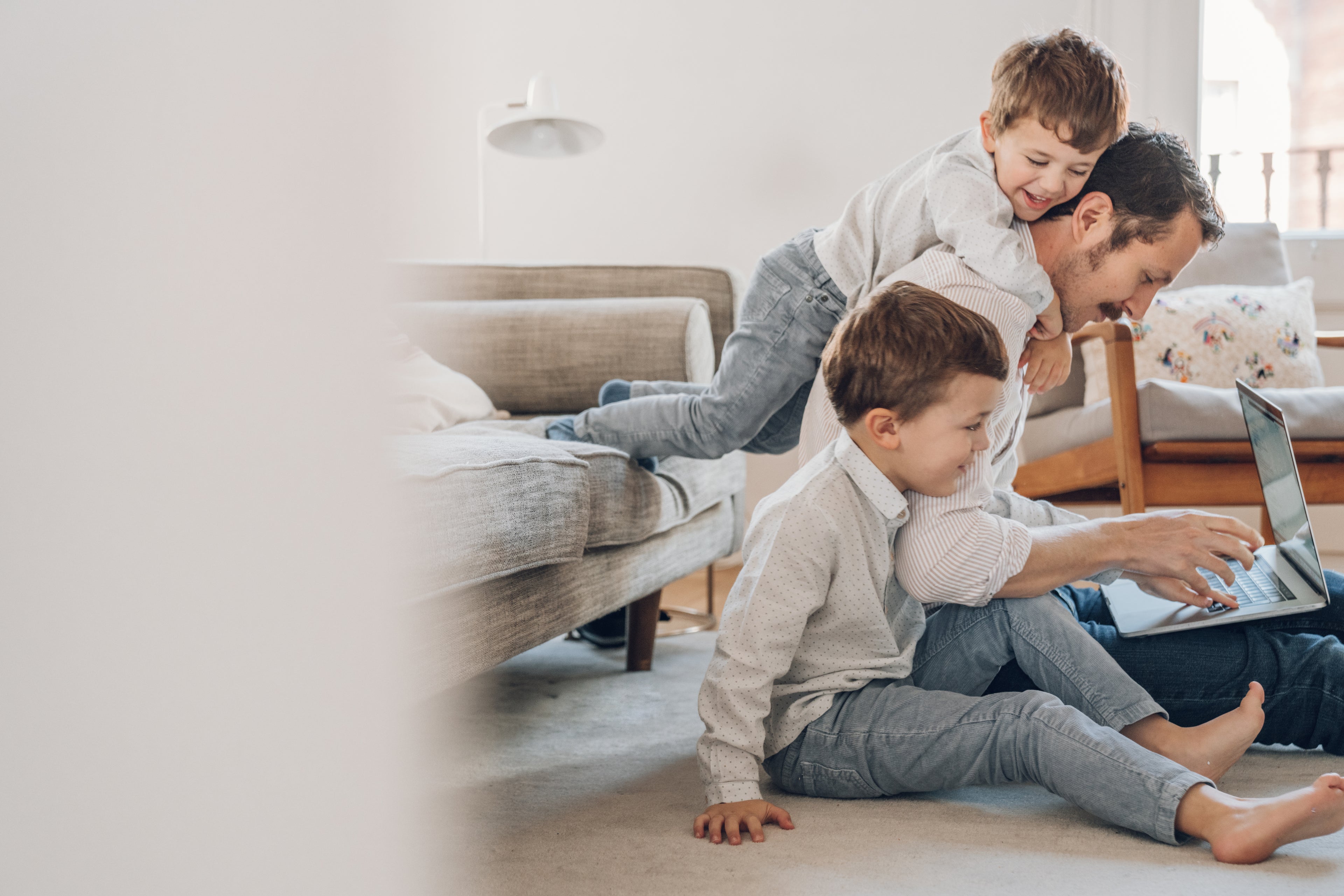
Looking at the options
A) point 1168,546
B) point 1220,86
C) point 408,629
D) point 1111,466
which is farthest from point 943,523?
point 1220,86

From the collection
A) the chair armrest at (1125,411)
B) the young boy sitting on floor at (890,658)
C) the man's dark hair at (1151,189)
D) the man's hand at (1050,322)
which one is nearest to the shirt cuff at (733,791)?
the young boy sitting on floor at (890,658)

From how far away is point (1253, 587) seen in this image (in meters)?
1.20

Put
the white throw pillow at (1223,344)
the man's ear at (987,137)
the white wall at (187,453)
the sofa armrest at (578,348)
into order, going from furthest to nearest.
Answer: the white throw pillow at (1223,344) < the sofa armrest at (578,348) < the man's ear at (987,137) < the white wall at (187,453)

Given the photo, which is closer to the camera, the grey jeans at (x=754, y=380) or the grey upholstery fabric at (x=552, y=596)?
the grey upholstery fabric at (x=552, y=596)

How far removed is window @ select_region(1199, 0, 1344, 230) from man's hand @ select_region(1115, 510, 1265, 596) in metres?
2.47

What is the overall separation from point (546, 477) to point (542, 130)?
5.50ft

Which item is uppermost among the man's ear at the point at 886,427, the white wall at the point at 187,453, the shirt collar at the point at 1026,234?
the shirt collar at the point at 1026,234

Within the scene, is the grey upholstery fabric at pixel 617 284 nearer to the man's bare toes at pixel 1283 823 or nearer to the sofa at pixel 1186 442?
the sofa at pixel 1186 442

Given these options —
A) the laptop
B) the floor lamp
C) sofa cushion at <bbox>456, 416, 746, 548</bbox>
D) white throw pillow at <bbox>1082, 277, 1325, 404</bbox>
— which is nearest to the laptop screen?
the laptop

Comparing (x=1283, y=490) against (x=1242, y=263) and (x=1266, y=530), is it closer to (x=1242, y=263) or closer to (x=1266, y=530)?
(x=1266, y=530)

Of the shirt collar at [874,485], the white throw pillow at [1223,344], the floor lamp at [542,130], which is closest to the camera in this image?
the shirt collar at [874,485]

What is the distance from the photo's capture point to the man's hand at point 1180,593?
1042mm

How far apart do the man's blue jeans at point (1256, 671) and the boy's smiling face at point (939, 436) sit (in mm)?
289

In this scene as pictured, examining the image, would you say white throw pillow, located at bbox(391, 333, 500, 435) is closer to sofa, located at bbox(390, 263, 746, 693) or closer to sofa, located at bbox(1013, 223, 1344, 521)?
sofa, located at bbox(390, 263, 746, 693)
